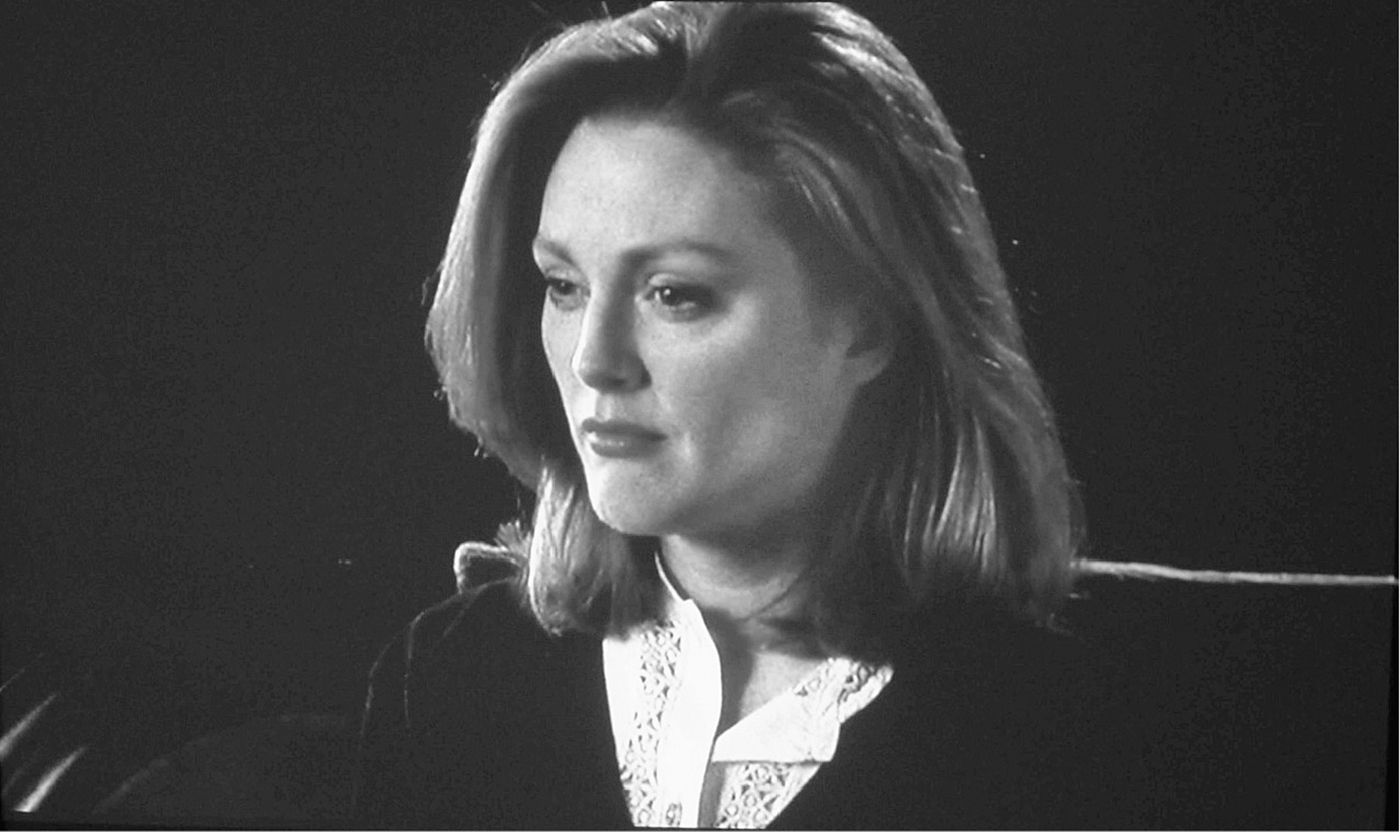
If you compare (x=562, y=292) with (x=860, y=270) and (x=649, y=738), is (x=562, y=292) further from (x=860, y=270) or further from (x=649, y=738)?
(x=649, y=738)

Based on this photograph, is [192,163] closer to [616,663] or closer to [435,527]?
[435,527]

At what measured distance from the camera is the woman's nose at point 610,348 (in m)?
2.13

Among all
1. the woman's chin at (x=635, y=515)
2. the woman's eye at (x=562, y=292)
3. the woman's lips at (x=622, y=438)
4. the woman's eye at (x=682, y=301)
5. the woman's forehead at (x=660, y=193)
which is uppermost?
the woman's forehead at (x=660, y=193)

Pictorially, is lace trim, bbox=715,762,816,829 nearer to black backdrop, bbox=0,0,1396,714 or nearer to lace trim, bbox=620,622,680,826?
lace trim, bbox=620,622,680,826

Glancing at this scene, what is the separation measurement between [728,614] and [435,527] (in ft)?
1.41

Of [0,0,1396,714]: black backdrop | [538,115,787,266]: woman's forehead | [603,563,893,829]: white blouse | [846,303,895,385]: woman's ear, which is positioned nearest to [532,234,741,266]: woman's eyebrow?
[538,115,787,266]: woman's forehead

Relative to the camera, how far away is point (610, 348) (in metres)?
2.13

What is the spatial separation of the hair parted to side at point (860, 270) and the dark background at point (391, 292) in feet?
0.16

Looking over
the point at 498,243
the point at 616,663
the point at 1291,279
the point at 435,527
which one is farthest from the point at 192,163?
the point at 1291,279

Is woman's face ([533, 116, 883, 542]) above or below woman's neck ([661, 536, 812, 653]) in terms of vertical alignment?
above

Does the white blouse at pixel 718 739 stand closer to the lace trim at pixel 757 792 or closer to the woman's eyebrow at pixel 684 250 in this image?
the lace trim at pixel 757 792

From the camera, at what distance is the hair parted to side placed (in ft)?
6.94

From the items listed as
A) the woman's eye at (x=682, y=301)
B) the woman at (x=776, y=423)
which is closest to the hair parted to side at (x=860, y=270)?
the woman at (x=776, y=423)

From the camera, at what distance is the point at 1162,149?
2188 mm
